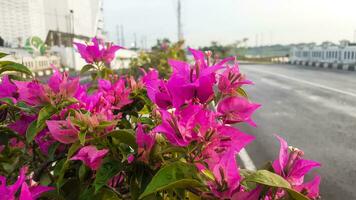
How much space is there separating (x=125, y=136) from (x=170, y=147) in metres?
0.10

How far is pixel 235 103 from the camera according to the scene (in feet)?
2.96

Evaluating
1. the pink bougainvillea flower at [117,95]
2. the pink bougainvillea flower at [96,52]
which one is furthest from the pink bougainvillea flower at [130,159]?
the pink bougainvillea flower at [96,52]

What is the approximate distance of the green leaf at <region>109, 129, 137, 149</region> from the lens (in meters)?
0.80

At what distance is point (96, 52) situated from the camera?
4.88ft

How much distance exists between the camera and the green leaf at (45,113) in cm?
91

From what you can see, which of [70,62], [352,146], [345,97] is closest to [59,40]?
[70,62]

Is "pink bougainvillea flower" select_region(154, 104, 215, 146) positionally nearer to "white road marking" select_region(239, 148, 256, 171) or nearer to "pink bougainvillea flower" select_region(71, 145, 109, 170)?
"pink bougainvillea flower" select_region(71, 145, 109, 170)

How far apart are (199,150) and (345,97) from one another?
10.9m

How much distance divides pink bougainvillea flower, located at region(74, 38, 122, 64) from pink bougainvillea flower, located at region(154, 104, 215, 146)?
30.7 inches

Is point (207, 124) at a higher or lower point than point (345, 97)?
higher

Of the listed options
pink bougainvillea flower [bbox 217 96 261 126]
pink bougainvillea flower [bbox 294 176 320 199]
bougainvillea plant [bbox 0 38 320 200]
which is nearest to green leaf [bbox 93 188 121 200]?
bougainvillea plant [bbox 0 38 320 200]

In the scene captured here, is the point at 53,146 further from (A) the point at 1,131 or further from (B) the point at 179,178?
(B) the point at 179,178

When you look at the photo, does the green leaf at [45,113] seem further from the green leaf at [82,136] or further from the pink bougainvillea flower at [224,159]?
the pink bougainvillea flower at [224,159]

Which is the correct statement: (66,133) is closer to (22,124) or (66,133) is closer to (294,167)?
(22,124)
